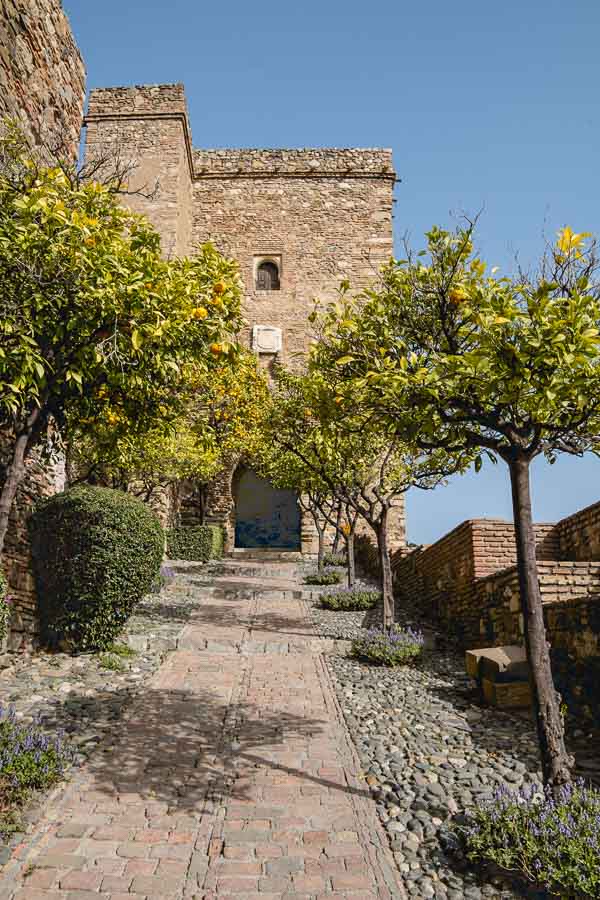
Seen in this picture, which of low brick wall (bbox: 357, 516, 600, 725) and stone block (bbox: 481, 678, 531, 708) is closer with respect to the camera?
low brick wall (bbox: 357, 516, 600, 725)

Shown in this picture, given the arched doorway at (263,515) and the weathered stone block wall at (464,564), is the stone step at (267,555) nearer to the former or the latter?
the arched doorway at (263,515)

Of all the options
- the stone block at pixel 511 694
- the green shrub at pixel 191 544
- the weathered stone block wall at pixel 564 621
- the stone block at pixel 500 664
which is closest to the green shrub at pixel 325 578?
the green shrub at pixel 191 544

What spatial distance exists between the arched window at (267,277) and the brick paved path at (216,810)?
61.5 ft

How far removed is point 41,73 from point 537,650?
281 inches

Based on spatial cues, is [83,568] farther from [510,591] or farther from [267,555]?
[267,555]

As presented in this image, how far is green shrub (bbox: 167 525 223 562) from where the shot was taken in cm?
1833

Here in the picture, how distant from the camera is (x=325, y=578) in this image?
14172 millimetres

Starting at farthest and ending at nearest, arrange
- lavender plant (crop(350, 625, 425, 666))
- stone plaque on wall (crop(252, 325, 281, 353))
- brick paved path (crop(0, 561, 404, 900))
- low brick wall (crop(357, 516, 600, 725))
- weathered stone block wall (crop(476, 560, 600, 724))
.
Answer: stone plaque on wall (crop(252, 325, 281, 353))
lavender plant (crop(350, 625, 425, 666))
low brick wall (crop(357, 516, 600, 725))
weathered stone block wall (crop(476, 560, 600, 724))
brick paved path (crop(0, 561, 404, 900))

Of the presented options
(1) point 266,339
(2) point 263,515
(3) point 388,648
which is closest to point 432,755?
(3) point 388,648

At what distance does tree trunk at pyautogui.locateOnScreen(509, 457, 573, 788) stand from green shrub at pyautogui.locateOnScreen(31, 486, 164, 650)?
4872mm

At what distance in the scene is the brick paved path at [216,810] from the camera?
308cm

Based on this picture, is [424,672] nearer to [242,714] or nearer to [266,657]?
[266,657]

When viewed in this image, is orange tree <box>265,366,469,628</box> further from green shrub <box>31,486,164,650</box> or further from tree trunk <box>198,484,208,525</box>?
tree trunk <box>198,484,208,525</box>

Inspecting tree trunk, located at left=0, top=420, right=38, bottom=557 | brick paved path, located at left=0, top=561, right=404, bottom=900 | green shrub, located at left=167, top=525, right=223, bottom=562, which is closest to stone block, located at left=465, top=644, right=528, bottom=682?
brick paved path, located at left=0, top=561, right=404, bottom=900
